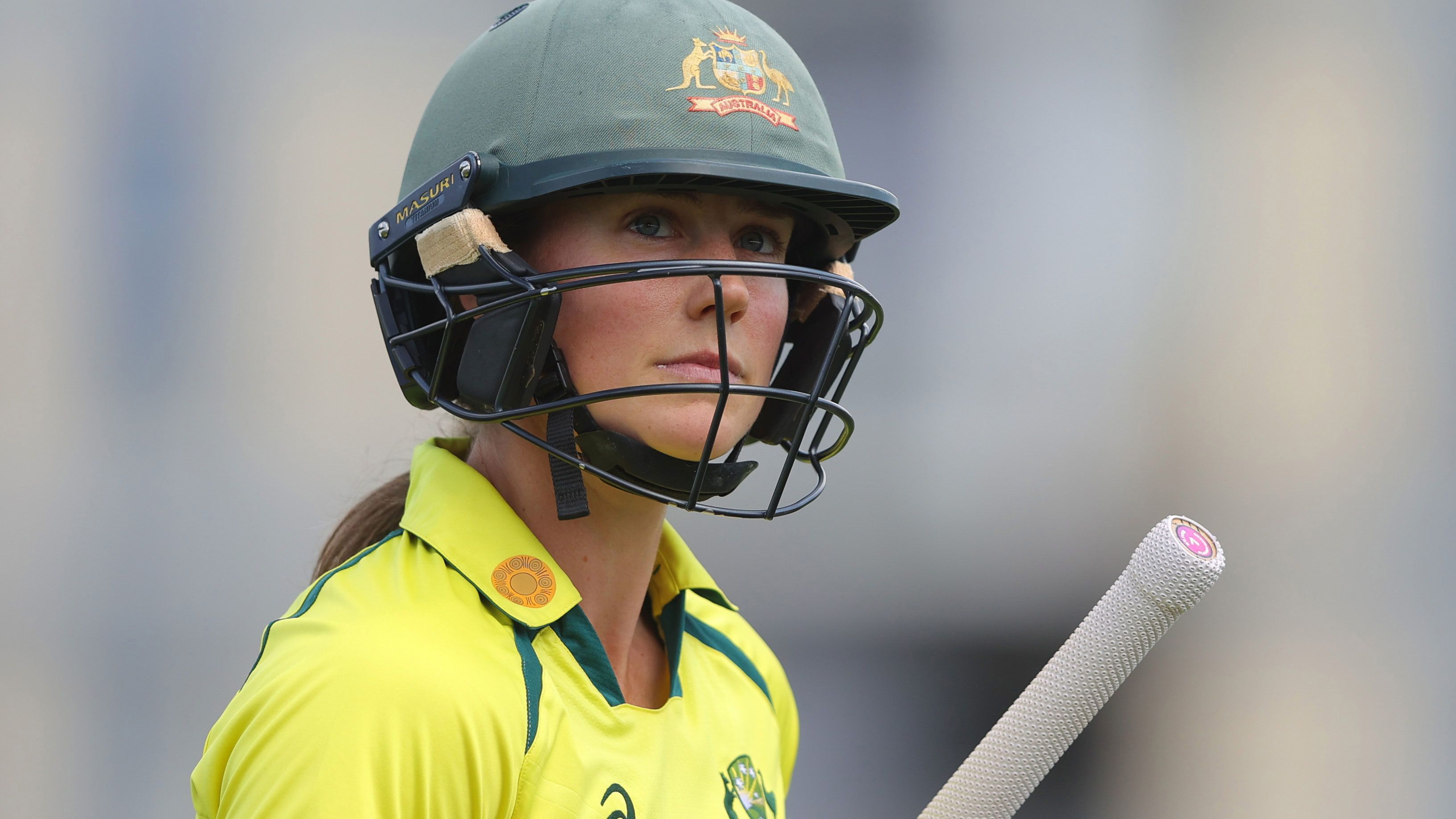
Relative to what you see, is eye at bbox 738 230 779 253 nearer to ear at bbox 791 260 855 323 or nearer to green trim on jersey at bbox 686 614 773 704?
ear at bbox 791 260 855 323

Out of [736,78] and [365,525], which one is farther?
[365,525]

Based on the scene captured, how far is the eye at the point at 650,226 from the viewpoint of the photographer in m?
1.26

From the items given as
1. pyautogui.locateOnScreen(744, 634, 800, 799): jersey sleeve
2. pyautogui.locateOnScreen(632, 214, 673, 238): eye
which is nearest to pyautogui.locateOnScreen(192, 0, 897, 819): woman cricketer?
pyautogui.locateOnScreen(632, 214, 673, 238): eye

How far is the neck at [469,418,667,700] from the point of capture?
1328 millimetres

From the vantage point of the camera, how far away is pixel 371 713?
98 centimetres

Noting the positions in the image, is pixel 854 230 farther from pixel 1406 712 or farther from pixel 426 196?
pixel 1406 712

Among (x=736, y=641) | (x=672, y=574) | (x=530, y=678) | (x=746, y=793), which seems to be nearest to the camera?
(x=530, y=678)

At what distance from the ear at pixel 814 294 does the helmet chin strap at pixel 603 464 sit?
0.39m

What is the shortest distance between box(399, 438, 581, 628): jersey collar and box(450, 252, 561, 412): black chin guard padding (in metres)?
0.11

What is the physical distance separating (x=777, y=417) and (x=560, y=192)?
18.5 inches

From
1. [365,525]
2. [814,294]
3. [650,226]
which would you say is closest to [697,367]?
[650,226]

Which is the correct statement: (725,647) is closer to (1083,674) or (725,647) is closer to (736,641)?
(736,641)

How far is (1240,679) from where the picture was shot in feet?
10.3

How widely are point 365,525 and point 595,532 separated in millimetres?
323
